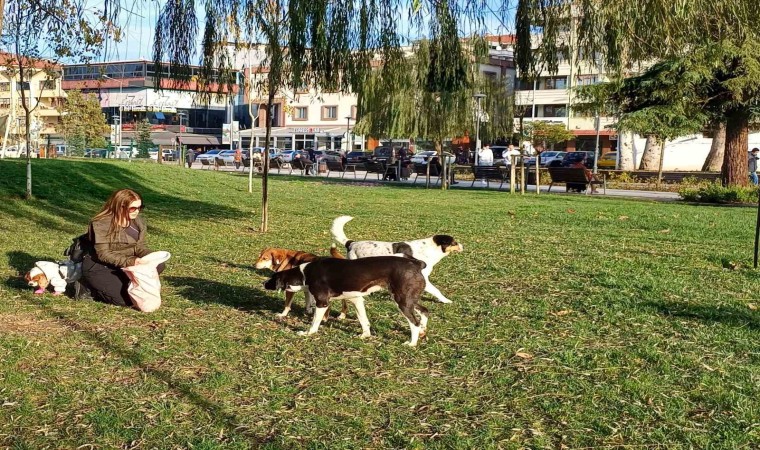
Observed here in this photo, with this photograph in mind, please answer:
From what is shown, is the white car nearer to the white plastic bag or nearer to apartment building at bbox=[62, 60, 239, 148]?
apartment building at bbox=[62, 60, 239, 148]

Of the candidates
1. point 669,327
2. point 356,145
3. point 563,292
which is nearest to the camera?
point 669,327

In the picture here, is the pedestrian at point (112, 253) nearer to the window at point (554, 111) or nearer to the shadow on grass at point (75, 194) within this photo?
the shadow on grass at point (75, 194)

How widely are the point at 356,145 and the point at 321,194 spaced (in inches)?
2248

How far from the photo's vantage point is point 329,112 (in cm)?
8081

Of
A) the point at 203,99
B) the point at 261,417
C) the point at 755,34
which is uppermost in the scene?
the point at 755,34

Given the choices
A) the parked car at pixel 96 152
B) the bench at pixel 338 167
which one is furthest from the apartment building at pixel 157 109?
the bench at pixel 338 167

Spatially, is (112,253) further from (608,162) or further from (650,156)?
(608,162)

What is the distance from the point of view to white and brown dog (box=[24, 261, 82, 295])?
725cm

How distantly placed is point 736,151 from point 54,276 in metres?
22.5

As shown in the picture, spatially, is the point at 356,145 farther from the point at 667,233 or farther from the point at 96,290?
the point at 96,290

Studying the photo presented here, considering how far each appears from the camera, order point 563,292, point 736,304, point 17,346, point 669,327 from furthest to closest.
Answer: point 563,292 → point 736,304 → point 669,327 → point 17,346

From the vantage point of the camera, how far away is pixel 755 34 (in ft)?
24.1

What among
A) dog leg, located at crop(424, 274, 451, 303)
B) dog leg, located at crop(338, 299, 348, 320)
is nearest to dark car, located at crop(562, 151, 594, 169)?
dog leg, located at crop(424, 274, 451, 303)

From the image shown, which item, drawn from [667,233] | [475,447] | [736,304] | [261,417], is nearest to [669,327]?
[736,304]
